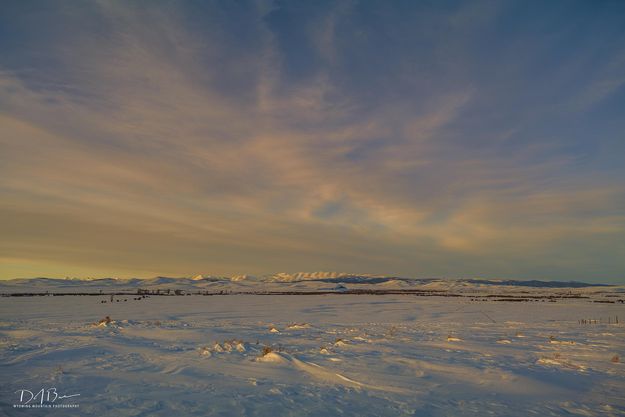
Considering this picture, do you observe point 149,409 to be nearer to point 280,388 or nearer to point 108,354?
point 280,388

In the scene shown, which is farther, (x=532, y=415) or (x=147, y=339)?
(x=147, y=339)

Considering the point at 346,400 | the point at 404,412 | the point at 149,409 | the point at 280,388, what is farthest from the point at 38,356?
the point at 404,412

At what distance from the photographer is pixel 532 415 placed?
6.23 m

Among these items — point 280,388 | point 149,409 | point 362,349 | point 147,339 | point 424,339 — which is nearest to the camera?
point 149,409

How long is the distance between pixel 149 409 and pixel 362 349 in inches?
259

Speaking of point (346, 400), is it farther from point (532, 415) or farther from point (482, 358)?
point (482, 358)

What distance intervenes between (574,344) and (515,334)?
8.94 ft

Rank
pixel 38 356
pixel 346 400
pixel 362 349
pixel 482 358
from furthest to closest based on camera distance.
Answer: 1. pixel 362 349
2. pixel 482 358
3. pixel 38 356
4. pixel 346 400

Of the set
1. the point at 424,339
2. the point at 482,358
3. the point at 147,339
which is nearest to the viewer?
the point at 482,358

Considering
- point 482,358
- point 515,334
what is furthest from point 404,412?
point 515,334

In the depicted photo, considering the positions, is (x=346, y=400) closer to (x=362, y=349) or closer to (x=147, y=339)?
(x=362, y=349)

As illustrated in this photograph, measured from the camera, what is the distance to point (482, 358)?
34.3 ft

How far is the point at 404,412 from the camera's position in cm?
624

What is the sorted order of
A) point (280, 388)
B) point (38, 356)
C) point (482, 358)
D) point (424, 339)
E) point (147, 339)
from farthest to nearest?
point (424, 339), point (147, 339), point (482, 358), point (38, 356), point (280, 388)
